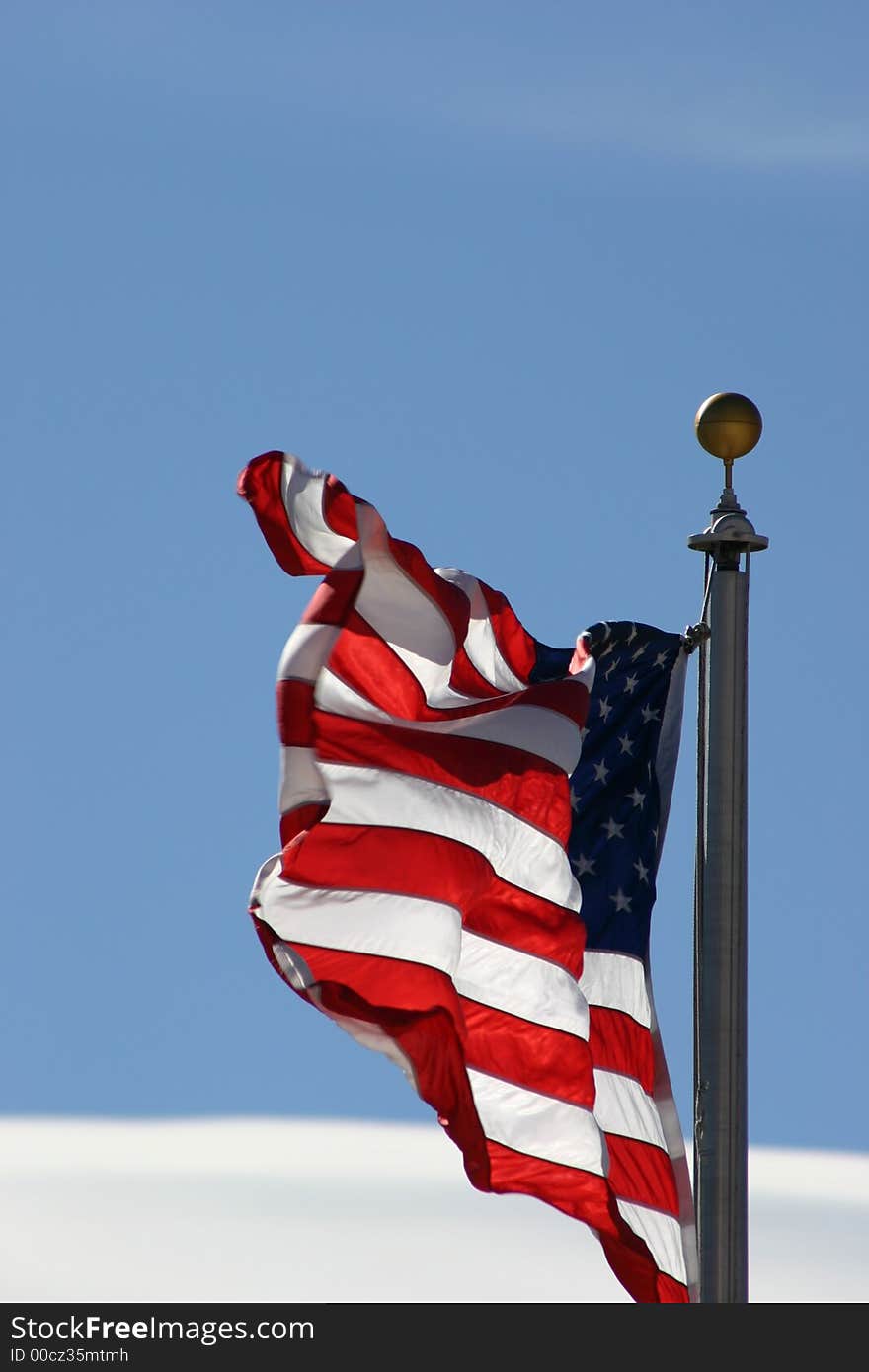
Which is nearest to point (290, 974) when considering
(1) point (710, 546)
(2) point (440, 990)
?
(2) point (440, 990)

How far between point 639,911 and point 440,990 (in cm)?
258

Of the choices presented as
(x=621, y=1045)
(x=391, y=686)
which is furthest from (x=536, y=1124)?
(x=391, y=686)

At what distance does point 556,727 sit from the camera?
22.8m

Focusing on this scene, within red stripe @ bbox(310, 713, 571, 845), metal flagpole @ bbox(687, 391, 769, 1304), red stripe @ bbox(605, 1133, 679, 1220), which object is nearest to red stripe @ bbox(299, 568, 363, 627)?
red stripe @ bbox(310, 713, 571, 845)

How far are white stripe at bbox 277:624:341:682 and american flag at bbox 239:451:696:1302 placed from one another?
0.05 ft

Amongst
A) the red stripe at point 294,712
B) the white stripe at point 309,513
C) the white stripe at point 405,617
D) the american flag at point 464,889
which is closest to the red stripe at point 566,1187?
the american flag at point 464,889

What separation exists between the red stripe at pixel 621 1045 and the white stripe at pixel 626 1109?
0.07 meters

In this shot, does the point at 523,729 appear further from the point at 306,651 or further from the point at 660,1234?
the point at 660,1234

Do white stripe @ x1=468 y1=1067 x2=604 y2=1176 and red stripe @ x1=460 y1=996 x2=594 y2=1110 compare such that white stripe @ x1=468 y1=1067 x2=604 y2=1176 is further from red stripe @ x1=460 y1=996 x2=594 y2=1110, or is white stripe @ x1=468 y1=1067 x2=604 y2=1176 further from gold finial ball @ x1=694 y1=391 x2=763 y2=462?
gold finial ball @ x1=694 y1=391 x2=763 y2=462

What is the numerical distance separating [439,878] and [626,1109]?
7.47 ft

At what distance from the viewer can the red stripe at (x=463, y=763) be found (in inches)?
863

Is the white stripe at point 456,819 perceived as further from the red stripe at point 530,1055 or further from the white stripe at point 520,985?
the red stripe at point 530,1055
